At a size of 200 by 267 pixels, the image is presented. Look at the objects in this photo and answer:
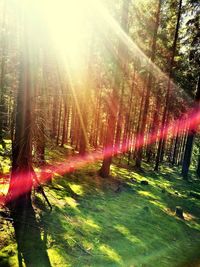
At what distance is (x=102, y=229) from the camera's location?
10477mm

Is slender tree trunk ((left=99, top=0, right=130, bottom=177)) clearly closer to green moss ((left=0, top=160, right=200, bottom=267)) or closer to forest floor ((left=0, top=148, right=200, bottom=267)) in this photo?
green moss ((left=0, top=160, right=200, bottom=267))

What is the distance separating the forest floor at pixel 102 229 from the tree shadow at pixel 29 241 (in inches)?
0.9

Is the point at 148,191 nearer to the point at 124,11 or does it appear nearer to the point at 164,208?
the point at 164,208

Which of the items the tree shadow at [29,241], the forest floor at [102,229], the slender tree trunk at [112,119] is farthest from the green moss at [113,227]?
the slender tree trunk at [112,119]

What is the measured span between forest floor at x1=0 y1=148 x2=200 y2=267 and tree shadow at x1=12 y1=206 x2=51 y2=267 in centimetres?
2

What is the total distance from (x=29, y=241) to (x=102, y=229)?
9.89 feet

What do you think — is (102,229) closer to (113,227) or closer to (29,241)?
(113,227)

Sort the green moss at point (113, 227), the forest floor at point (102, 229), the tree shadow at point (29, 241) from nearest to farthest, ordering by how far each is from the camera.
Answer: the tree shadow at point (29, 241) → the forest floor at point (102, 229) → the green moss at point (113, 227)

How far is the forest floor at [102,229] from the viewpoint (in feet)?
26.6

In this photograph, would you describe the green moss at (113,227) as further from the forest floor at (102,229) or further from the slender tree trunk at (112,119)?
the slender tree trunk at (112,119)

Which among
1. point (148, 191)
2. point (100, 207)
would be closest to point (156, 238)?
point (100, 207)

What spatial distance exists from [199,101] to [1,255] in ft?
72.1

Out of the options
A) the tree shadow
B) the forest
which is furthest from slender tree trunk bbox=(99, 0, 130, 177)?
the tree shadow

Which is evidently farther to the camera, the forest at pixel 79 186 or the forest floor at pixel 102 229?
the forest at pixel 79 186
